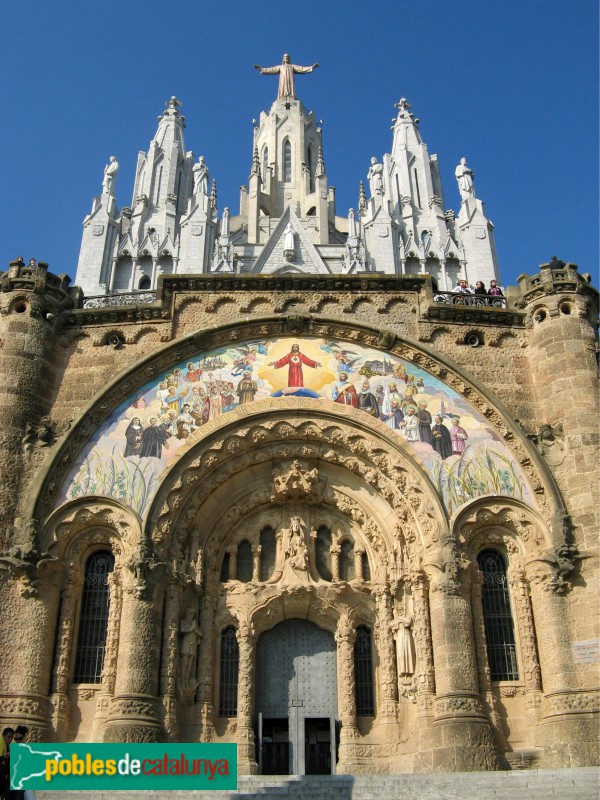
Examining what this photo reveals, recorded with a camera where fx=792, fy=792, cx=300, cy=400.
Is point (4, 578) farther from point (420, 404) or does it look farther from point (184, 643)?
point (420, 404)

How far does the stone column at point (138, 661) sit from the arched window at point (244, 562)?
7.70 feet

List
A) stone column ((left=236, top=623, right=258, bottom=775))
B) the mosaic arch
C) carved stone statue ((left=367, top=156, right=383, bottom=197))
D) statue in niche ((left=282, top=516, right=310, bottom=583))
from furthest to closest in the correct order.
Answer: carved stone statue ((left=367, top=156, right=383, bottom=197)), statue in niche ((left=282, top=516, right=310, bottom=583)), the mosaic arch, stone column ((left=236, top=623, right=258, bottom=775))

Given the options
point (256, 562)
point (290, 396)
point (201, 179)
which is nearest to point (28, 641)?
point (256, 562)

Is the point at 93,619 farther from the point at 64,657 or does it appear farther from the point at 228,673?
the point at 228,673

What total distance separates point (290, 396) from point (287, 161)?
134 feet

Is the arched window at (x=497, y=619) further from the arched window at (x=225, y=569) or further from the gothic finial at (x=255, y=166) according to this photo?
the gothic finial at (x=255, y=166)

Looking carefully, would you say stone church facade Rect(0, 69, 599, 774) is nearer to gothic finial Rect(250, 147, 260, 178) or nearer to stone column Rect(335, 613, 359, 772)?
stone column Rect(335, 613, 359, 772)

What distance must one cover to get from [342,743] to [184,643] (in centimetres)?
390

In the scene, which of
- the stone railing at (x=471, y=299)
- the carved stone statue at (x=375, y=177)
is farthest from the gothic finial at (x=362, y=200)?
the stone railing at (x=471, y=299)

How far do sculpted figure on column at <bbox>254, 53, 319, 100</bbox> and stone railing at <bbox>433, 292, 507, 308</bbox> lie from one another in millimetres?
43794

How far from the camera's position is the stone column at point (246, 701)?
16141 mm

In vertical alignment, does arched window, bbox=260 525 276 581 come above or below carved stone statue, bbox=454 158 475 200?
below

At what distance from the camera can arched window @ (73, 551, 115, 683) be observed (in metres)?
16.4

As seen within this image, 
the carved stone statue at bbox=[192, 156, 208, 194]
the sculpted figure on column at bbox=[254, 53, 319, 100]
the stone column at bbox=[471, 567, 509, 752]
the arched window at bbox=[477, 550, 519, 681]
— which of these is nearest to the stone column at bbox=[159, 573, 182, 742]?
the stone column at bbox=[471, 567, 509, 752]
